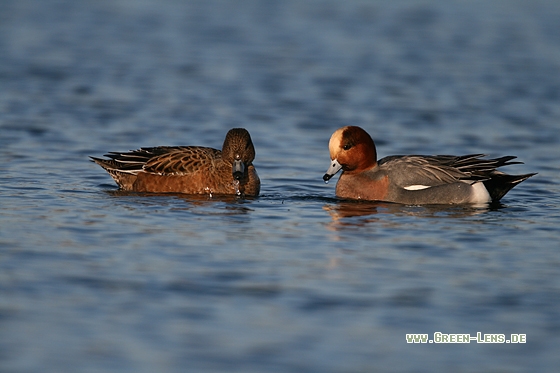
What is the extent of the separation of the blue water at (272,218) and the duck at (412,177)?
213mm

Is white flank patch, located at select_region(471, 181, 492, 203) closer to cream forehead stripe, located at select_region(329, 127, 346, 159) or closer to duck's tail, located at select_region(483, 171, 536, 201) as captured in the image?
duck's tail, located at select_region(483, 171, 536, 201)

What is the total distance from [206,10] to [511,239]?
17.5m

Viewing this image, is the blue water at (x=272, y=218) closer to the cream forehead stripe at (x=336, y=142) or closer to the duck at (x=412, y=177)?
the duck at (x=412, y=177)

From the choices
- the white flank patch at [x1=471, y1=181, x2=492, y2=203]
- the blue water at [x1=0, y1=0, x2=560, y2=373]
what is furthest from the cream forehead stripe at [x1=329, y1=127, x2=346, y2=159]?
the white flank patch at [x1=471, y1=181, x2=492, y2=203]

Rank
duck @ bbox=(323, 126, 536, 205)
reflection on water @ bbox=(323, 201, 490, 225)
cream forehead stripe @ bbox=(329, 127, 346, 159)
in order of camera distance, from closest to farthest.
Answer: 1. reflection on water @ bbox=(323, 201, 490, 225)
2. duck @ bbox=(323, 126, 536, 205)
3. cream forehead stripe @ bbox=(329, 127, 346, 159)

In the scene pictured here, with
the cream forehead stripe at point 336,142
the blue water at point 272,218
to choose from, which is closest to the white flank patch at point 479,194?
the blue water at point 272,218

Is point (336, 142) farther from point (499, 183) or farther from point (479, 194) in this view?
point (499, 183)

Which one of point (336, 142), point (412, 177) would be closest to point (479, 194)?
point (412, 177)

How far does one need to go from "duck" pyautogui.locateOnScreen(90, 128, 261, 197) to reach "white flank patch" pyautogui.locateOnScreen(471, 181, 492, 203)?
2.15 meters

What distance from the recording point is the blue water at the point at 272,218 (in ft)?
18.5

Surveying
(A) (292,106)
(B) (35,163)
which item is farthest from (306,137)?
(B) (35,163)

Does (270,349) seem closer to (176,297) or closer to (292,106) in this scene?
(176,297)

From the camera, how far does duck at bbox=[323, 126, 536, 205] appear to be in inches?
387

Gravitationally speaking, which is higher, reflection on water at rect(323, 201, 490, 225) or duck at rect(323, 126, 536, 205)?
duck at rect(323, 126, 536, 205)
